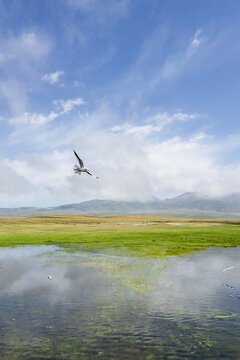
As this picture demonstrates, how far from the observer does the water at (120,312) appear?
14070 mm

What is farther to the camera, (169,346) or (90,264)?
(90,264)

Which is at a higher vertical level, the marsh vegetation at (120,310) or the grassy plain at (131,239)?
the marsh vegetation at (120,310)

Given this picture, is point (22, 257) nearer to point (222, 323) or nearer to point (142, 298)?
point (142, 298)

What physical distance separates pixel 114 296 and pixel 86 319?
5117 mm

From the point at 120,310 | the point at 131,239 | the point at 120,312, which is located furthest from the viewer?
the point at 131,239

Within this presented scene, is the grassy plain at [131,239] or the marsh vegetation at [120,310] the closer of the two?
the marsh vegetation at [120,310]

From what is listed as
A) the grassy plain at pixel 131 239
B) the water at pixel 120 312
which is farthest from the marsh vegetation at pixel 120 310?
the grassy plain at pixel 131 239

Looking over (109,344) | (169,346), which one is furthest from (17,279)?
(169,346)

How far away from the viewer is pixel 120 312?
1909 centimetres

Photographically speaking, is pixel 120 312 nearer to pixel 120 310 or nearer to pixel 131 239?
pixel 120 310

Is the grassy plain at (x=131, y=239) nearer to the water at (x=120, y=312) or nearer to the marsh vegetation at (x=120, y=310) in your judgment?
the marsh vegetation at (x=120, y=310)

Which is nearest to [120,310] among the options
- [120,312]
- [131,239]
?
[120,312]

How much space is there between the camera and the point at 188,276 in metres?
29.4

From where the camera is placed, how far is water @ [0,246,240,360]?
46.2ft
